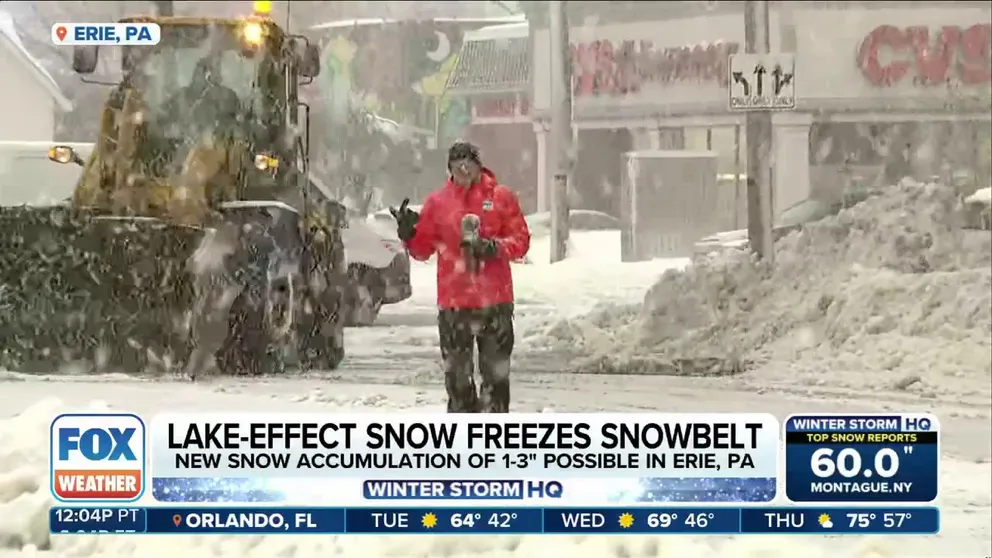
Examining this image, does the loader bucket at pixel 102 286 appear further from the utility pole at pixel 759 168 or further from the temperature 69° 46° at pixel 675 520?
the utility pole at pixel 759 168

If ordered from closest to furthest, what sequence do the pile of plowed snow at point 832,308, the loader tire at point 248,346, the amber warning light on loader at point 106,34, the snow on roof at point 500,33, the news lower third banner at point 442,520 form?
1. the news lower third banner at point 442,520
2. the amber warning light on loader at point 106,34
3. the loader tire at point 248,346
4. the pile of plowed snow at point 832,308
5. the snow on roof at point 500,33

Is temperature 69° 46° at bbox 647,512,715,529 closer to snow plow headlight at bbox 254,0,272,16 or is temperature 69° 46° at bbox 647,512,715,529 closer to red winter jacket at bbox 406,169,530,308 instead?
red winter jacket at bbox 406,169,530,308

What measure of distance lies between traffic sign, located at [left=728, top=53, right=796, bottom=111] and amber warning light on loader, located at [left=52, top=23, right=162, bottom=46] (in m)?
1.37

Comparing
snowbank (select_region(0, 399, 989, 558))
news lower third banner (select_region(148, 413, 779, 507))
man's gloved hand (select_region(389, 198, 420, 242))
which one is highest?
man's gloved hand (select_region(389, 198, 420, 242))

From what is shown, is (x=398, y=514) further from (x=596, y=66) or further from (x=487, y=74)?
(x=596, y=66)

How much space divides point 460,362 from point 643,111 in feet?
2.93

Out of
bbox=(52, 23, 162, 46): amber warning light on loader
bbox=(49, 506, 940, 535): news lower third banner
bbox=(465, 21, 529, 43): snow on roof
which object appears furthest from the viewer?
bbox=(465, 21, 529, 43): snow on roof

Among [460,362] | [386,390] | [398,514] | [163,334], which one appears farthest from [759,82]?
[163,334]

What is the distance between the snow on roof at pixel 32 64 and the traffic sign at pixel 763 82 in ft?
5.14

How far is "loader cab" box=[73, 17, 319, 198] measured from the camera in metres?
2.24

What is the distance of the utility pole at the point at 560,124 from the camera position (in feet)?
7.64

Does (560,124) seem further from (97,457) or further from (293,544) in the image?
(97,457)

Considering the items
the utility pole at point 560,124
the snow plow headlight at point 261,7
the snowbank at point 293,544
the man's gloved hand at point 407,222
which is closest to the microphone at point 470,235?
the man's gloved hand at point 407,222

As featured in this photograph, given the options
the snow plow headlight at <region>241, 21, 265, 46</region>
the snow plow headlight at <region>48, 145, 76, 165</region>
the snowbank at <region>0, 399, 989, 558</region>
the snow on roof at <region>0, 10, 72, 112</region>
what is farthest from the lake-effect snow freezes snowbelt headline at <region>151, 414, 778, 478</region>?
the snow plow headlight at <region>241, 21, 265, 46</region>
